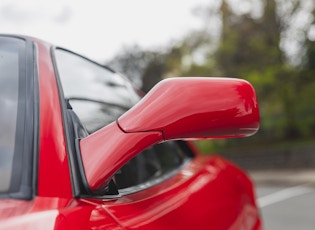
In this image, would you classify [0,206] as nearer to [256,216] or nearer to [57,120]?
[57,120]

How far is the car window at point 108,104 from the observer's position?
1.68 m

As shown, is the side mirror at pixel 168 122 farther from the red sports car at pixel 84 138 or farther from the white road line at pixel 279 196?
the white road line at pixel 279 196

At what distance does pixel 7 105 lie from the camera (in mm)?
1234

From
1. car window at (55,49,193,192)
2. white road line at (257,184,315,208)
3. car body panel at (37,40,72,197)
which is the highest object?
car body panel at (37,40,72,197)

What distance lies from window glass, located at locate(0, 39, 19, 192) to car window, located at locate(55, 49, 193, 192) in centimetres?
16

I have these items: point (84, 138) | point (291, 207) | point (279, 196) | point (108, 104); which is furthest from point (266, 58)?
point (84, 138)

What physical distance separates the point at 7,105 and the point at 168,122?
1.33 ft

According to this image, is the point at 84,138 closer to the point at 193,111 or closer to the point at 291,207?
the point at 193,111

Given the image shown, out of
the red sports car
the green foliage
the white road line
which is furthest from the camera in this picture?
the green foliage

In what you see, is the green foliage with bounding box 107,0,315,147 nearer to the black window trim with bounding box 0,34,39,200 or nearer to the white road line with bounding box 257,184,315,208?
the white road line with bounding box 257,184,315,208

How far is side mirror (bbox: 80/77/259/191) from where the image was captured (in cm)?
112

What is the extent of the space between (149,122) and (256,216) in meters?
1.23

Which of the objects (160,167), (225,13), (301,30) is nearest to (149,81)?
(225,13)

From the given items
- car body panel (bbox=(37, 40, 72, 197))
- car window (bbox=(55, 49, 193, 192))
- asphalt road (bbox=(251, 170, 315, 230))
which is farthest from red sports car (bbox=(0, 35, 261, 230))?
asphalt road (bbox=(251, 170, 315, 230))
